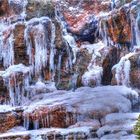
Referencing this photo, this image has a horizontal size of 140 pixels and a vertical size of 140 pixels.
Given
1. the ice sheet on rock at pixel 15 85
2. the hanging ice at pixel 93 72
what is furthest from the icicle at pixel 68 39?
the ice sheet on rock at pixel 15 85

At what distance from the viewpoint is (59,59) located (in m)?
25.6

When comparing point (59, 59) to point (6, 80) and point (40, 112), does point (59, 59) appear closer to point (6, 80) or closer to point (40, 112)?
point (6, 80)

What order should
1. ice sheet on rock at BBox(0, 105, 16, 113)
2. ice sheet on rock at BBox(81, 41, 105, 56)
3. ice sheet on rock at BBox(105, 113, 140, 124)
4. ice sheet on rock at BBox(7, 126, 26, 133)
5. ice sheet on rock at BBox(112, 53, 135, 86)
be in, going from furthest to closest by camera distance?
ice sheet on rock at BBox(81, 41, 105, 56)
ice sheet on rock at BBox(112, 53, 135, 86)
ice sheet on rock at BBox(0, 105, 16, 113)
ice sheet on rock at BBox(7, 126, 26, 133)
ice sheet on rock at BBox(105, 113, 140, 124)

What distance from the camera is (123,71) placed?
23.3 meters

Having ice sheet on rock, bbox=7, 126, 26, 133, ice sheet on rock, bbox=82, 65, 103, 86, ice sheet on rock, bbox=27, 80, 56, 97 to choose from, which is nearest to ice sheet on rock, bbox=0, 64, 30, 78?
ice sheet on rock, bbox=27, 80, 56, 97

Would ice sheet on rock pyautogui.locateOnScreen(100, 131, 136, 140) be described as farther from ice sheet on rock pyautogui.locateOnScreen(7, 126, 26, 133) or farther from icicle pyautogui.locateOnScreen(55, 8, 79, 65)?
icicle pyautogui.locateOnScreen(55, 8, 79, 65)

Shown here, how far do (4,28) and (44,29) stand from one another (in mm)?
2459

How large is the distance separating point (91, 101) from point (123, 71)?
2760 mm

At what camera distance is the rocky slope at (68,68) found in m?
20.5

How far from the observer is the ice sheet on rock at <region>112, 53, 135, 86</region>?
23.2 meters

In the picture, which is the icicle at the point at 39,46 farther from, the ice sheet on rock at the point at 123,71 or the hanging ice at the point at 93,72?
the ice sheet on rock at the point at 123,71

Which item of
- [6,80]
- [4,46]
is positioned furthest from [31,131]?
[4,46]

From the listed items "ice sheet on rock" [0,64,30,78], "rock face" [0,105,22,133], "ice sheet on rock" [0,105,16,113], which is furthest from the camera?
"ice sheet on rock" [0,64,30,78]

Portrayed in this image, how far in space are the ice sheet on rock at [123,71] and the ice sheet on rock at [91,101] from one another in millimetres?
572
